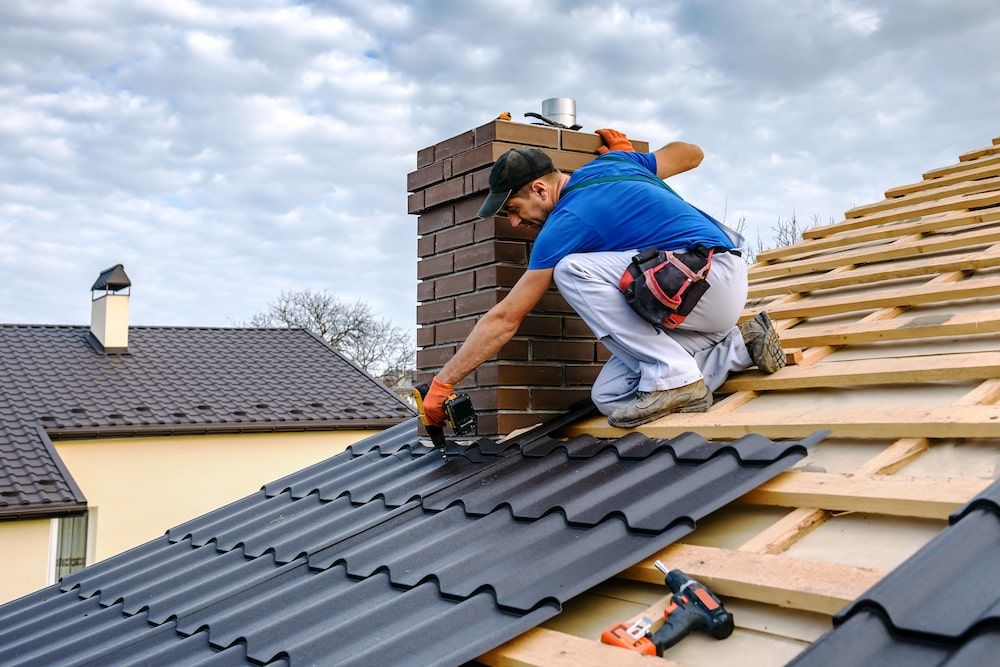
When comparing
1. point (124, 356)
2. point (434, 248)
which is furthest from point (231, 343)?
point (434, 248)

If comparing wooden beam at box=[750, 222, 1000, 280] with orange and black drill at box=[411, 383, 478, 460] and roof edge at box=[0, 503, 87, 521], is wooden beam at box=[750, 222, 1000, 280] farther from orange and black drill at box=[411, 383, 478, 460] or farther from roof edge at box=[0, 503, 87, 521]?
roof edge at box=[0, 503, 87, 521]

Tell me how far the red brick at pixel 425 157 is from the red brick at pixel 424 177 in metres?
0.04

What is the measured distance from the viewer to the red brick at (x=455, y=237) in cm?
439

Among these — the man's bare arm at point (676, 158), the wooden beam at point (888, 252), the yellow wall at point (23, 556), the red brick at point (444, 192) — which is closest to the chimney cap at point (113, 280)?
the yellow wall at point (23, 556)

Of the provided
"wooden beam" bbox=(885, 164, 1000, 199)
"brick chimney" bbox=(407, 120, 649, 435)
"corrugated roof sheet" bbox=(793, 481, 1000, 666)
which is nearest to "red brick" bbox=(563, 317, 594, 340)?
"brick chimney" bbox=(407, 120, 649, 435)

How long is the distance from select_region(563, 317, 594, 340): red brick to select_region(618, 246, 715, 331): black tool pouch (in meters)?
0.81

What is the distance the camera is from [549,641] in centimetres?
212

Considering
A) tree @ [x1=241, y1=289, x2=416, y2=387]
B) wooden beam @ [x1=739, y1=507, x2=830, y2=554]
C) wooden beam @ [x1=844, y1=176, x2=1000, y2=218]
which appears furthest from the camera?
tree @ [x1=241, y1=289, x2=416, y2=387]

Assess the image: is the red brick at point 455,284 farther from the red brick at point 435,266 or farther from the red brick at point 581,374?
the red brick at point 581,374

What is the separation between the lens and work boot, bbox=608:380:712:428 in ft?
11.4

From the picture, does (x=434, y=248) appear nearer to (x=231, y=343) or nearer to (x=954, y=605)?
(x=954, y=605)

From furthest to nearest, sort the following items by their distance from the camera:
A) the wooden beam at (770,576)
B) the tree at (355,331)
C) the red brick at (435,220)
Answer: the tree at (355,331) < the red brick at (435,220) < the wooden beam at (770,576)

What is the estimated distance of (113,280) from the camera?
18891 mm

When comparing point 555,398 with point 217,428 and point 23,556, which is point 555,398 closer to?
point 23,556
